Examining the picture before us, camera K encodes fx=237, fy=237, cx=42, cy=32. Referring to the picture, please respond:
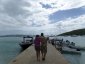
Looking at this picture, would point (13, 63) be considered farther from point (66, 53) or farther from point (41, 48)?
point (66, 53)

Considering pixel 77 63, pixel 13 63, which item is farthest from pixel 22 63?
pixel 77 63

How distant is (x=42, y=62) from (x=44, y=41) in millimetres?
1627

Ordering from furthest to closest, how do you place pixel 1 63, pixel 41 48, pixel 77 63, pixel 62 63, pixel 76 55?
pixel 76 55
pixel 1 63
pixel 77 63
pixel 41 48
pixel 62 63

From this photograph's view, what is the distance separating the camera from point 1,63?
41625 millimetres

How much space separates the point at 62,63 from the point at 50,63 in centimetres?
92

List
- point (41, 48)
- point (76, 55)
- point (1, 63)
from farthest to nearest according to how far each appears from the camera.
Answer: point (76, 55), point (1, 63), point (41, 48)

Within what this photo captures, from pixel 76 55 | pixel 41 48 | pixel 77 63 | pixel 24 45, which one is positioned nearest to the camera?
pixel 41 48

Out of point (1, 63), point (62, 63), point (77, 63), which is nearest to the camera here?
point (62, 63)

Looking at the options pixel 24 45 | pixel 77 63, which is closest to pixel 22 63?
pixel 77 63

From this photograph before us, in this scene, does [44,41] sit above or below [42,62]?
above

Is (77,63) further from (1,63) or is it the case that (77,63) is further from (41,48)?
(41,48)

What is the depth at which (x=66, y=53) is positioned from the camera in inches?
1959

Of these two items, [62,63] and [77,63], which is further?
[77,63]

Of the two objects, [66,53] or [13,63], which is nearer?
[13,63]
